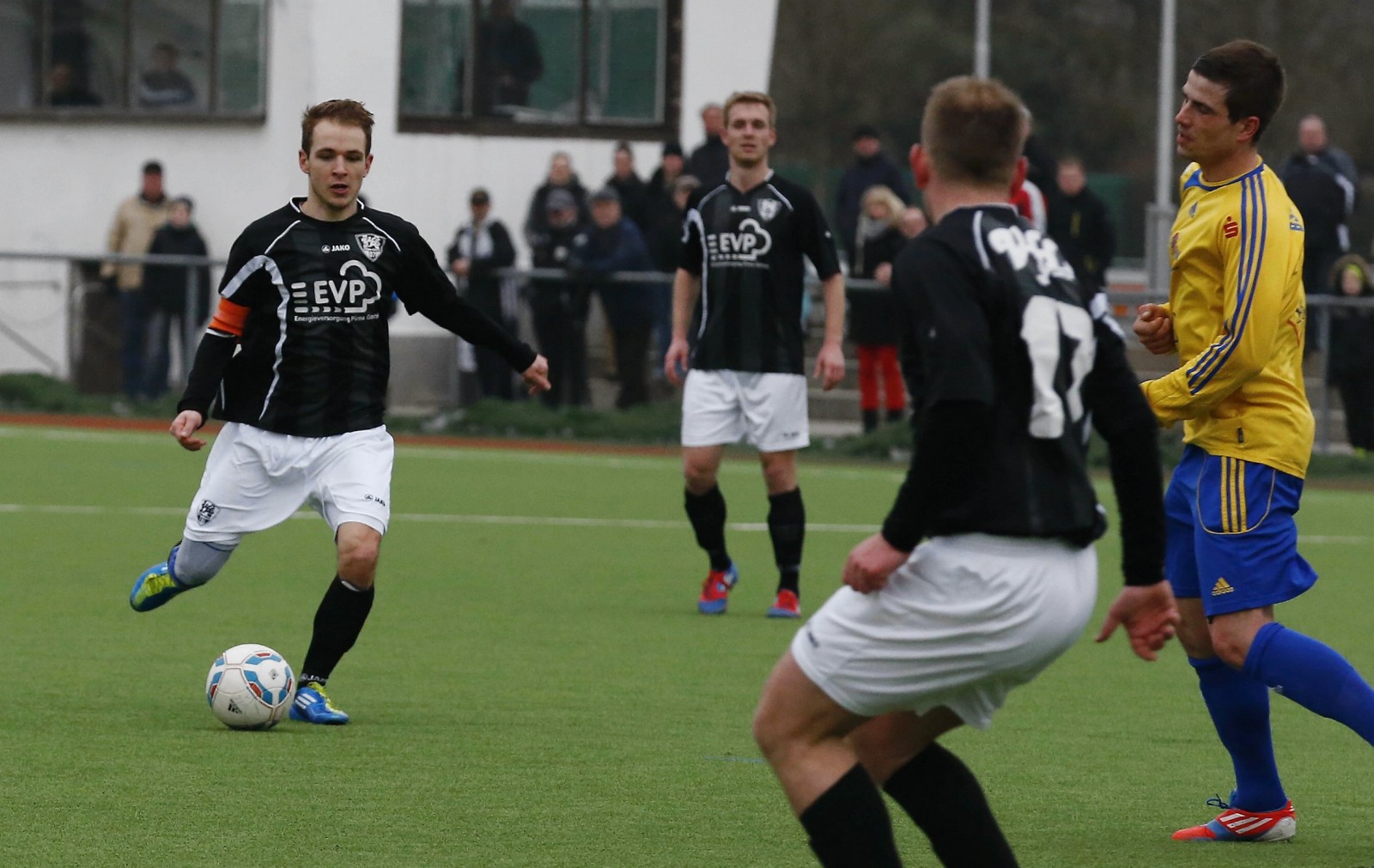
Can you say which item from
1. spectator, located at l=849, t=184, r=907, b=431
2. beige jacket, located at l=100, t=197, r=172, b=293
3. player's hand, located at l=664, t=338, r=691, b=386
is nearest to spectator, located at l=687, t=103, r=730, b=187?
spectator, located at l=849, t=184, r=907, b=431

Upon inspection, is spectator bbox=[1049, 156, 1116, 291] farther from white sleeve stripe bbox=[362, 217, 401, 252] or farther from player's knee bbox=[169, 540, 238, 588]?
player's knee bbox=[169, 540, 238, 588]

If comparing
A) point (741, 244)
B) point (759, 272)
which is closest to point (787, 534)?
point (759, 272)

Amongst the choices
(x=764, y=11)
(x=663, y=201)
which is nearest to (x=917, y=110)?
A: (x=764, y=11)

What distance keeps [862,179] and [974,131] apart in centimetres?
1603

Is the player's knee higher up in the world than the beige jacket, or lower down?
lower down

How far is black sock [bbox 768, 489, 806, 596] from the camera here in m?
10.0

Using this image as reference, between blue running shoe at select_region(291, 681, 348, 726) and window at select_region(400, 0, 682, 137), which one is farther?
window at select_region(400, 0, 682, 137)

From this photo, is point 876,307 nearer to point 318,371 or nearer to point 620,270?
point 620,270

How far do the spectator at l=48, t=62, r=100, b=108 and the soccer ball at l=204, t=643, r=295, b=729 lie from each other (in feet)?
61.8

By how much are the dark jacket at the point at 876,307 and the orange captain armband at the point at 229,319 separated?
1170cm

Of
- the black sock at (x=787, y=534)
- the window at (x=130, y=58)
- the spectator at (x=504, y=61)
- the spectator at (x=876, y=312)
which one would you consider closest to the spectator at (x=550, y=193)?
the spectator at (x=876, y=312)

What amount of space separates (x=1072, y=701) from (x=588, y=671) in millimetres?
1762

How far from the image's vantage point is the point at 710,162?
1994 centimetres

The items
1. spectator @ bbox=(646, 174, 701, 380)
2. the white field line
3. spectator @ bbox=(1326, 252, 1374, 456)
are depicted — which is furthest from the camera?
spectator @ bbox=(646, 174, 701, 380)
